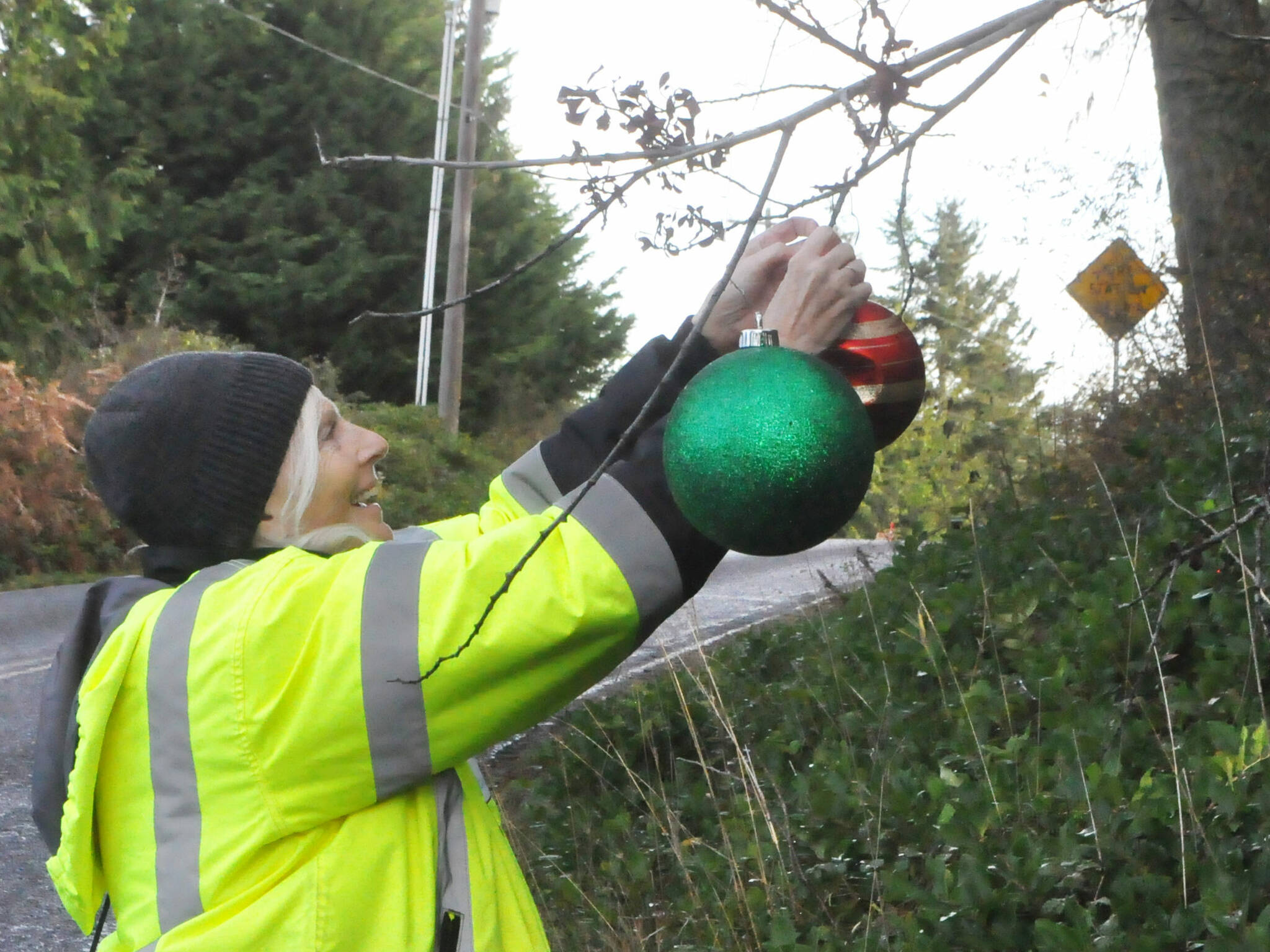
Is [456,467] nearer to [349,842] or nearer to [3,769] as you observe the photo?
[3,769]

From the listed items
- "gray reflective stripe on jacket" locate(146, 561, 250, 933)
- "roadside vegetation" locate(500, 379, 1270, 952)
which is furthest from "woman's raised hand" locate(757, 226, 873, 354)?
"gray reflective stripe on jacket" locate(146, 561, 250, 933)

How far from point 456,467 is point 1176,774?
20.1 metres

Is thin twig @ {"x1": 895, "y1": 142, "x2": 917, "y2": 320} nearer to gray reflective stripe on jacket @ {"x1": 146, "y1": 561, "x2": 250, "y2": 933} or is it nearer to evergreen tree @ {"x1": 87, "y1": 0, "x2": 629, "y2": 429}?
gray reflective stripe on jacket @ {"x1": 146, "y1": 561, "x2": 250, "y2": 933}

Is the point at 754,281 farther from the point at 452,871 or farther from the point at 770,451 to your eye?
the point at 452,871

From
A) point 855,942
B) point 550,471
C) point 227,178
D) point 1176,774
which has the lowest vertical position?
point 855,942

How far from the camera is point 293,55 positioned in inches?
1035

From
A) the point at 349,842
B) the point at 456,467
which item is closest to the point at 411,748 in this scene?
the point at 349,842

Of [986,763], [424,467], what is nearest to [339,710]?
[986,763]

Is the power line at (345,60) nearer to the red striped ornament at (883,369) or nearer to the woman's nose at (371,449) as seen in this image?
the woman's nose at (371,449)

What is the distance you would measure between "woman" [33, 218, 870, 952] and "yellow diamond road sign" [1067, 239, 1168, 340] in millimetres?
7273

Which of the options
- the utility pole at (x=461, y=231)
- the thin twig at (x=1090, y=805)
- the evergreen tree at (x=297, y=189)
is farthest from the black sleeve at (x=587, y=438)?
the evergreen tree at (x=297, y=189)

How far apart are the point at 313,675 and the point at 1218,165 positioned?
6.26 m

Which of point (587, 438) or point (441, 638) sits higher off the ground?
point (587, 438)

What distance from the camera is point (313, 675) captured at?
1.55m
